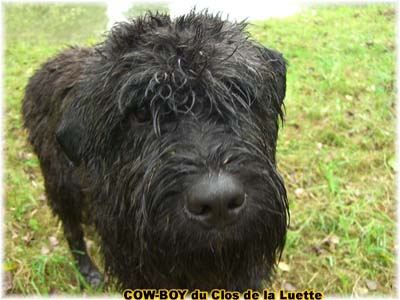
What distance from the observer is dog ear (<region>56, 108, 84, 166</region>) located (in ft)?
10.5

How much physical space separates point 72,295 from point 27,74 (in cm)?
472

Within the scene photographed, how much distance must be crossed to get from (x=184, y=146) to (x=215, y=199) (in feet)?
1.33

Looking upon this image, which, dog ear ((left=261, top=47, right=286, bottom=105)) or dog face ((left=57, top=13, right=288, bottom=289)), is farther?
dog ear ((left=261, top=47, right=286, bottom=105))

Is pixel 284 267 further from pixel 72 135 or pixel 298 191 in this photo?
pixel 72 135

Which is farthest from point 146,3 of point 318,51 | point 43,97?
point 318,51

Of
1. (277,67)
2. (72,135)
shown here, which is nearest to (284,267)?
(277,67)

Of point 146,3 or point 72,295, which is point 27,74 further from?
point 72,295

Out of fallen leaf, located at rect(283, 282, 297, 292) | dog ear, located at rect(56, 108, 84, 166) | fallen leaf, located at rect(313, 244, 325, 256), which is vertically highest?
dog ear, located at rect(56, 108, 84, 166)

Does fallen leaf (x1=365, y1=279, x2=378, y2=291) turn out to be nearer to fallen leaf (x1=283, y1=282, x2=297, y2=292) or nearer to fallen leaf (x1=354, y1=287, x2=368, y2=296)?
fallen leaf (x1=354, y1=287, x2=368, y2=296)

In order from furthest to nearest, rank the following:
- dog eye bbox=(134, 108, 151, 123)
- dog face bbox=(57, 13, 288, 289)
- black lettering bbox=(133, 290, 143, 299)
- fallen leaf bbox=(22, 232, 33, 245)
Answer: fallen leaf bbox=(22, 232, 33, 245) < black lettering bbox=(133, 290, 143, 299) < dog eye bbox=(134, 108, 151, 123) < dog face bbox=(57, 13, 288, 289)

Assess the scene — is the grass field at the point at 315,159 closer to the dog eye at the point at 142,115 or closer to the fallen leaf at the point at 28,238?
the fallen leaf at the point at 28,238

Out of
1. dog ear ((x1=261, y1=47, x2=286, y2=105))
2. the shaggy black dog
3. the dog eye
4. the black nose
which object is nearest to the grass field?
the shaggy black dog

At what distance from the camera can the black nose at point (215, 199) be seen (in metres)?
2.21

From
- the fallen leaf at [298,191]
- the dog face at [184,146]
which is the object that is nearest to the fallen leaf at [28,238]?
the dog face at [184,146]
